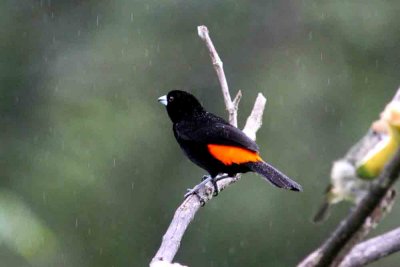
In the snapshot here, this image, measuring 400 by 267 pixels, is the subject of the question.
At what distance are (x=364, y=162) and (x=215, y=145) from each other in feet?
10.7

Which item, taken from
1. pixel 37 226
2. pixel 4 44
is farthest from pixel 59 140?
pixel 37 226

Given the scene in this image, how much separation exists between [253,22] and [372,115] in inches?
67.6

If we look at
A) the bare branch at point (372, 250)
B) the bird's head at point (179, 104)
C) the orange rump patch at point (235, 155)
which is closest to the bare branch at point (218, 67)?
the orange rump patch at point (235, 155)

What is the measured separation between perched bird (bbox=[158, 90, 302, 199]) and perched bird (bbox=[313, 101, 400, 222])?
8.63 feet

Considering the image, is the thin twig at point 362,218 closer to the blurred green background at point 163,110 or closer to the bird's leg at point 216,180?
the bird's leg at point 216,180

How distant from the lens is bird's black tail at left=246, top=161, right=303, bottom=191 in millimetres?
3607

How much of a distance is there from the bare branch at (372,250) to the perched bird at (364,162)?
10cm

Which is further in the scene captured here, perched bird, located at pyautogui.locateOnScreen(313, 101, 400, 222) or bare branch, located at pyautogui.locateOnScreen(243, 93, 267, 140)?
bare branch, located at pyautogui.locateOnScreen(243, 93, 267, 140)

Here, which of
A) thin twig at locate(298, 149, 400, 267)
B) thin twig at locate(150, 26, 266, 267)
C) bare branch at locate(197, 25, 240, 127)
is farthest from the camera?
bare branch at locate(197, 25, 240, 127)

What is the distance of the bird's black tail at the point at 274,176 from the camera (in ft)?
11.8

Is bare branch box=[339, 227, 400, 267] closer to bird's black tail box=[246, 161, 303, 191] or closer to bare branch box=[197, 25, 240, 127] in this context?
bare branch box=[197, 25, 240, 127]

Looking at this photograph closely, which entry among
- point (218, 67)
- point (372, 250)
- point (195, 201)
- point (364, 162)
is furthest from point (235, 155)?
point (364, 162)

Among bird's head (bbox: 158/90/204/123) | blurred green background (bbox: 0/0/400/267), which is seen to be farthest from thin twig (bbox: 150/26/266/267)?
blurred green background (bbox: 0/0/400/267)

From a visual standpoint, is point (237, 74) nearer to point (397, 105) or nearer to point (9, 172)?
point (9, 172)
